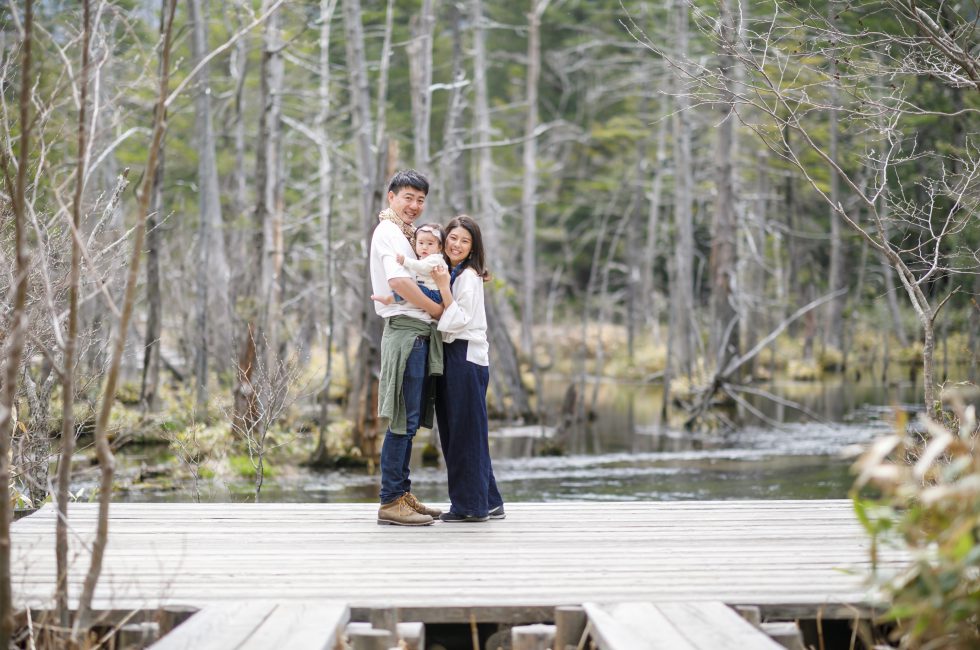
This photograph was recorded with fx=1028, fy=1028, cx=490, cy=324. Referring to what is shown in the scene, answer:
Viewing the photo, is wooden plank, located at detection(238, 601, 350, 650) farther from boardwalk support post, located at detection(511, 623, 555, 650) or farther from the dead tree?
the dead tree

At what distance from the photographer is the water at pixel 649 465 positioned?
36.1 ft

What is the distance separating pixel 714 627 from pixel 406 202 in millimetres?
3059

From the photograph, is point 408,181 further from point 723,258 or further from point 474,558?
point 723,258

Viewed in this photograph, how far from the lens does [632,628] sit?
146 inches

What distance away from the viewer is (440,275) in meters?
5.66

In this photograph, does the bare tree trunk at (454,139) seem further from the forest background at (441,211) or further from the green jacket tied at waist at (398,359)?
the green jacket tied at waist at (398,359)

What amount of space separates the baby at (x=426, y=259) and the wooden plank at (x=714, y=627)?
2424 mm

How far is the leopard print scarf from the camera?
5.81m

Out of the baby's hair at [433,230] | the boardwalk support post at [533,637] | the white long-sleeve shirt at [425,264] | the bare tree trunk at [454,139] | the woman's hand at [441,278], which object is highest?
the bare tree trunk at [454,139]

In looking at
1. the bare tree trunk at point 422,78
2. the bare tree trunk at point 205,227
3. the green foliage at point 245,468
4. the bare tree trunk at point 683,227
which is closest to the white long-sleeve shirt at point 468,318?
the green foliage at point 245,468

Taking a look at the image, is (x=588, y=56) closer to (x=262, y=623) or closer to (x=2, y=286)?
(x=2, y=286)

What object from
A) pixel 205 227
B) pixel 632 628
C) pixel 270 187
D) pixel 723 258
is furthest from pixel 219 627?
pixel 723 258

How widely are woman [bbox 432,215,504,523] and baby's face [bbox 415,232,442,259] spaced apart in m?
0.09

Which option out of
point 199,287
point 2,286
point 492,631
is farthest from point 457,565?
point 199,287
